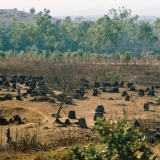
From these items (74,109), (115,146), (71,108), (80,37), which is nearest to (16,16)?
(80,37)

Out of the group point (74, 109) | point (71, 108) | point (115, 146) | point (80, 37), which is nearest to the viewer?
point (115, 146)

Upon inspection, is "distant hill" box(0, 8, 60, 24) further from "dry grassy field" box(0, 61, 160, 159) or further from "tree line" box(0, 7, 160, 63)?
"dry grassy field" box(0, 61, 160, 159)

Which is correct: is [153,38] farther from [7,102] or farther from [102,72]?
[7,102]

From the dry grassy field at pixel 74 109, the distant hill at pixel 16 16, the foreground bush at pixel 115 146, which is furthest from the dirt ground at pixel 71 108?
the distant hill at pixel 16 16

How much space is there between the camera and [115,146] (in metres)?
8.61

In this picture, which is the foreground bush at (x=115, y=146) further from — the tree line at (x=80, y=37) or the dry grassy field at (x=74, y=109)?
the tree line at (x=80, y=37)

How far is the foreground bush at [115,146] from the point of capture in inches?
339

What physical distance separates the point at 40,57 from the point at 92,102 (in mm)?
46375

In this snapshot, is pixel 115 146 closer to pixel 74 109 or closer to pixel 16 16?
pixel 74 109

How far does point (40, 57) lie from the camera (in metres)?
81.8

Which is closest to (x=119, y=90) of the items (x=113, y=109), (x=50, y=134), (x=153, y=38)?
(x=113, y=109)

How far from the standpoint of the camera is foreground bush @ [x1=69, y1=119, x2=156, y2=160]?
8609 mm

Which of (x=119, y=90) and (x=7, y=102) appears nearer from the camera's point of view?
(x=7, y=102)

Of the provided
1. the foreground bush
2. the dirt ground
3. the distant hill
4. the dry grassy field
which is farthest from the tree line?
the foreground bush
